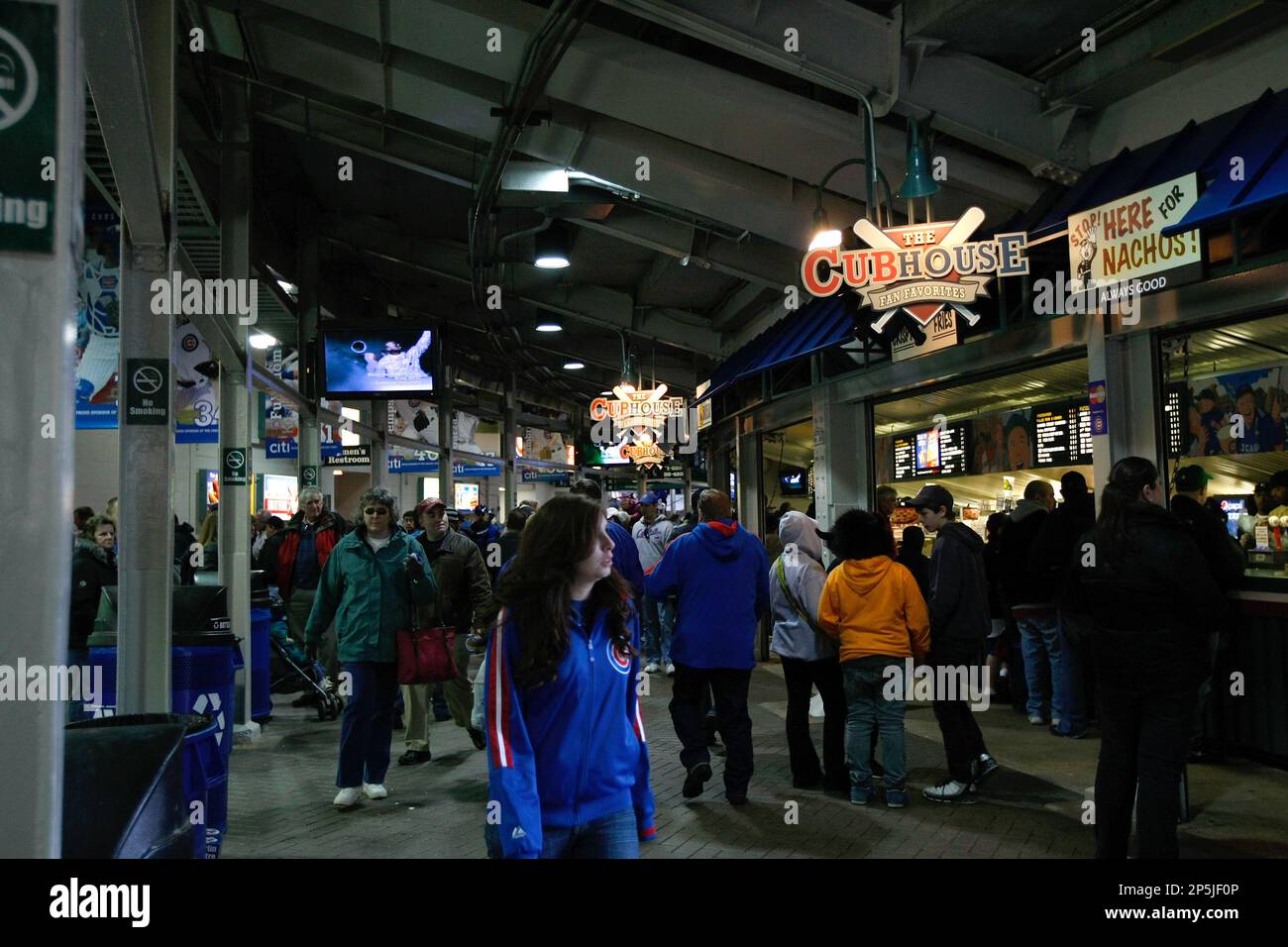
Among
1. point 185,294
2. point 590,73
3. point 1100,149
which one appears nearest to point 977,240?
point 1100,149

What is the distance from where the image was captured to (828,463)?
12945 millimetres

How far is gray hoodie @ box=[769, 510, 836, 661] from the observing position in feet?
22.2

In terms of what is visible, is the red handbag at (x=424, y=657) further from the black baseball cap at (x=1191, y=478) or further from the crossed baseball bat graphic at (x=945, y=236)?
the black baseball cap at (x=1191, y=478)

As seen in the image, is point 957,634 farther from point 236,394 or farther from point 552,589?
point 236,394

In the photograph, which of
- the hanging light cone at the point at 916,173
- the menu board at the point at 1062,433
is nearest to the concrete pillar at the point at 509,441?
the menu board at the point at 1062,433

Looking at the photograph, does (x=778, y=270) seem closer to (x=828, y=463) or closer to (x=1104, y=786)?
(x=828, y=463)

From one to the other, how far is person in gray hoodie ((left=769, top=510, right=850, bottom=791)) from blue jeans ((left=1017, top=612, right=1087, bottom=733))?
7.94ft

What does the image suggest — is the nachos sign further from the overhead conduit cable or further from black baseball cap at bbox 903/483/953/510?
the overhead conduit cable

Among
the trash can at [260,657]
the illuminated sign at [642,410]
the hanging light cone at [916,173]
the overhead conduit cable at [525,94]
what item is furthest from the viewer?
the illuminated sign at [642,410]

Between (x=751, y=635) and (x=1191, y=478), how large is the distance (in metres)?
3.71

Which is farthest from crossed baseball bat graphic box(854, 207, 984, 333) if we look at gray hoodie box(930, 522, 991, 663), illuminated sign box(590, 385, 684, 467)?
illuminated sign box(590, 385, 684, 467)

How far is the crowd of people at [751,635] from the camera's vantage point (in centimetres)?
303

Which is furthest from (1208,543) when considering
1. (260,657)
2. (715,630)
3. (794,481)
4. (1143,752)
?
(794,481)

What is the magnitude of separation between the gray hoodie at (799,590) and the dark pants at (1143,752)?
230 centimetres
